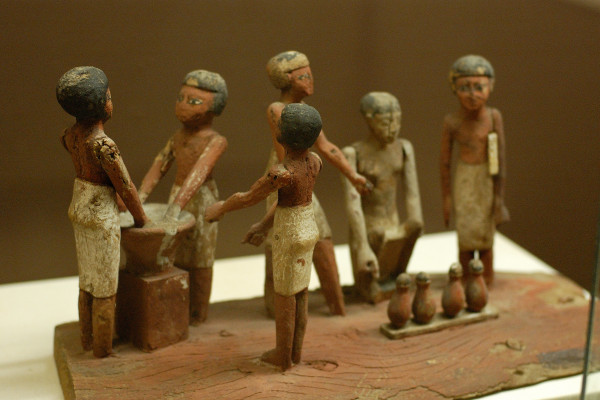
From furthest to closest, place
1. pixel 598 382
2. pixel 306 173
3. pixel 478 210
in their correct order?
1. pixel 478 210
2. pixel 306 173
3. pixel 598 382

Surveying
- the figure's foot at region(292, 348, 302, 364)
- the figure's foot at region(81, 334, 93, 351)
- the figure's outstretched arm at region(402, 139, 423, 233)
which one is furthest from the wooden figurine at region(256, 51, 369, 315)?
the figure's foot at region(81, 334, 93, 351)

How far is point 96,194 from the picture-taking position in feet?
9.10

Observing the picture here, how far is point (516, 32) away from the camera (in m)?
4.49

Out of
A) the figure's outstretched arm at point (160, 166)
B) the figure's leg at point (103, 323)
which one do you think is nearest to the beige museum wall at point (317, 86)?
the figure's outstretched arm at point (160, 166)

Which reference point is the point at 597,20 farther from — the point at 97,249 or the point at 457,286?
the point at 97,249

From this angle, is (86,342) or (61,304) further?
(61,304)

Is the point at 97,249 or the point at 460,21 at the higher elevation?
the point at 460,21

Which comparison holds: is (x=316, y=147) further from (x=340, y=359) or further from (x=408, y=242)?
(x=340, y=359)

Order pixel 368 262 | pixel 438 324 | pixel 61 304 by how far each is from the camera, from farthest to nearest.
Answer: pixel 61 304, pixel 368 262, pixel 438 324

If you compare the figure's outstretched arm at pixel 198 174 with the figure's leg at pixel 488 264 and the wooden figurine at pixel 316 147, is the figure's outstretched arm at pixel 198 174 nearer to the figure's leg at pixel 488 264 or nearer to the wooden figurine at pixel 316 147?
the wooden figurine at pixel 316 147

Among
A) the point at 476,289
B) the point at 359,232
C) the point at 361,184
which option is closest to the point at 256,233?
the point at 361,184

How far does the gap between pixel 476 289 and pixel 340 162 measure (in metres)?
0.86

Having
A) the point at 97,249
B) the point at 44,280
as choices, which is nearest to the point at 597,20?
the point at 97,249

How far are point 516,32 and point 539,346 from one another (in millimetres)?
2029
